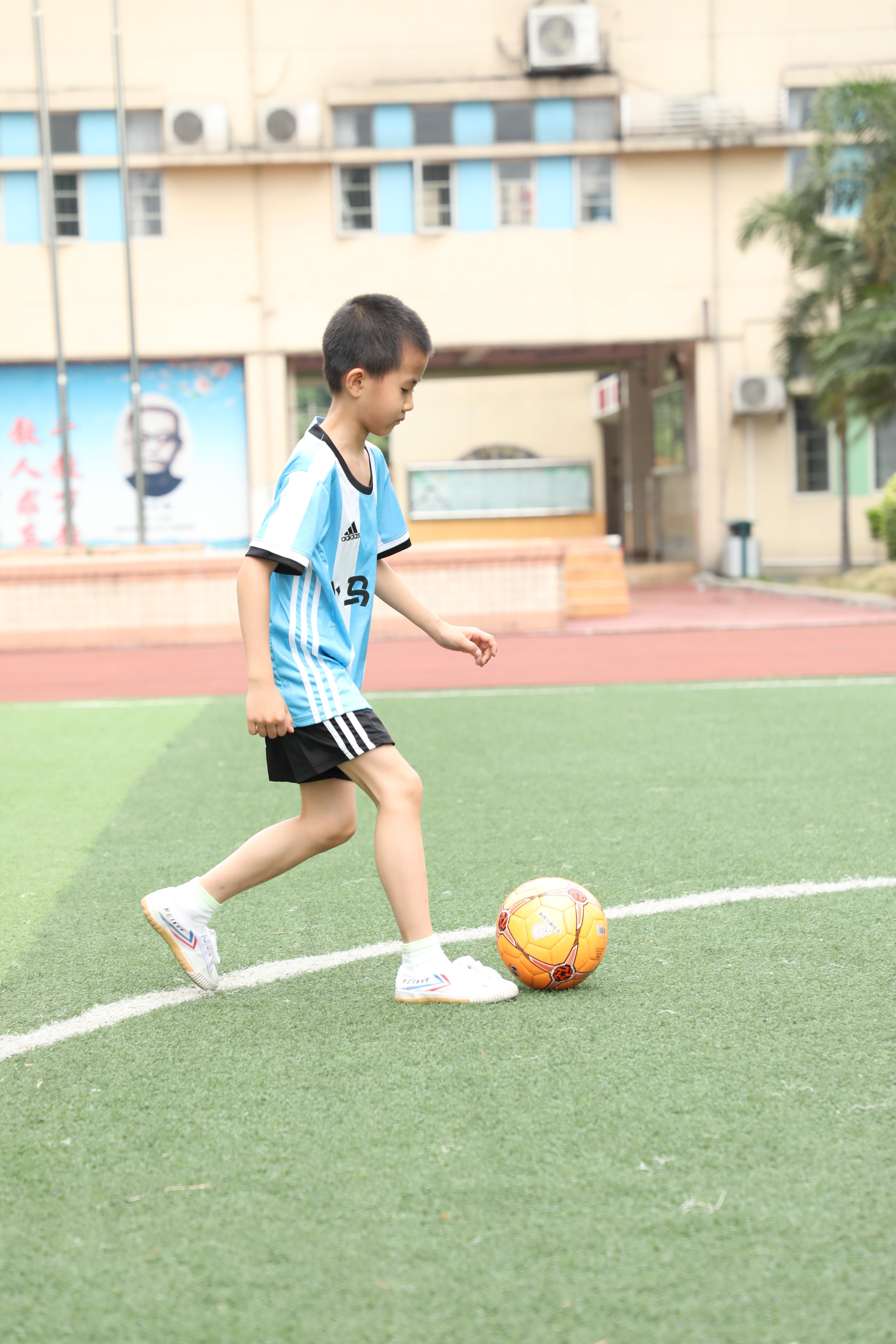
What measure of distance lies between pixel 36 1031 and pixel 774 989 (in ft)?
5.89

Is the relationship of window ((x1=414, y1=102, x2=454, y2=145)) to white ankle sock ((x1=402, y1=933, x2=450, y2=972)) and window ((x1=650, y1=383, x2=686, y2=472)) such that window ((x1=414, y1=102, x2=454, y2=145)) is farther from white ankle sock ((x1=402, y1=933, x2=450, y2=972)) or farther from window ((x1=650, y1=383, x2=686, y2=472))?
white ankle sock ((x1=402, y1=933, x2=450, y2=972))

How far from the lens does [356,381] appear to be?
317 centimetres

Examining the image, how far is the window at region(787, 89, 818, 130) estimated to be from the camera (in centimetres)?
2323

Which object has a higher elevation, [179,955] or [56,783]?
[179,955]

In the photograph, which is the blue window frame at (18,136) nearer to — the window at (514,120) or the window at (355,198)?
the window at (355,198)

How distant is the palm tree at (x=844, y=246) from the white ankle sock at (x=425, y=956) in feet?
53.4

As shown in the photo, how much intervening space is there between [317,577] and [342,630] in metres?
0.17

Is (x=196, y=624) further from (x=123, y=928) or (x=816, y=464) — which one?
(x=816, y=464)

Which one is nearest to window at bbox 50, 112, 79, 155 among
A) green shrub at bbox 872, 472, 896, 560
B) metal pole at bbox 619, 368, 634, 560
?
metal pole at bbox 619, 368, 634, 560

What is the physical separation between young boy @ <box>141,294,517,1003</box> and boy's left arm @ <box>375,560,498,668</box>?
28 centimetres

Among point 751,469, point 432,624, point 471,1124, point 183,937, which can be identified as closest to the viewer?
point 471,1124

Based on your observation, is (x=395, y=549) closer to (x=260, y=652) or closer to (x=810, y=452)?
(x=260, y=652)

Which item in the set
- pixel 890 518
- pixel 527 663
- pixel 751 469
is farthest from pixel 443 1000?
pixel 751 469

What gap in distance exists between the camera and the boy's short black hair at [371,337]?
3.15 m
